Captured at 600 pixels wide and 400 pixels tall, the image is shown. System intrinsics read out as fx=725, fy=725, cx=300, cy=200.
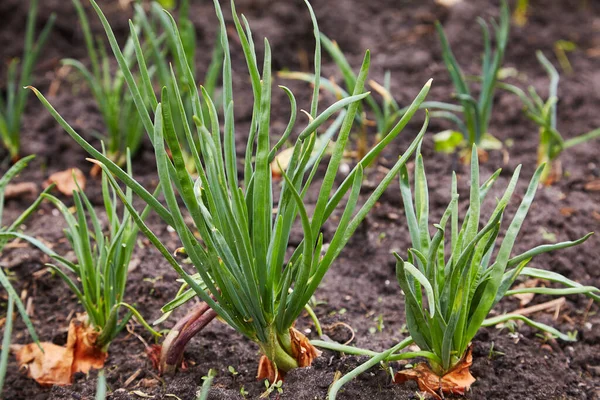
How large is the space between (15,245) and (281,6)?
1909 mm

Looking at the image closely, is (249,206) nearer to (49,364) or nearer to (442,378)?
(442,378)

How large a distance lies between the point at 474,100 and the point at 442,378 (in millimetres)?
1237

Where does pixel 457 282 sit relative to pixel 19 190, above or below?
above

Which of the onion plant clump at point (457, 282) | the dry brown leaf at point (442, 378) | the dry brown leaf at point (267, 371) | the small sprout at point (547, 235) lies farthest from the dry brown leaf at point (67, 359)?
the small sprout at point (547, 235)

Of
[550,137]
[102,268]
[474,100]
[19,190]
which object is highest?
[474,100]

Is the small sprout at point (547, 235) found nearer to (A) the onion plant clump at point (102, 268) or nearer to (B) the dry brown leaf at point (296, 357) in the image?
A: (B) the dry brown leaf at point (296, 357)

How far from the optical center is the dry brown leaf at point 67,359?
5.88ft

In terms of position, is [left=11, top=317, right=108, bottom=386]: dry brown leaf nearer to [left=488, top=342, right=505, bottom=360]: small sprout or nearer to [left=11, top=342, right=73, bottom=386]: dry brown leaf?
[left=11, top=342, right=73, bottom=386]: dry brown leaf

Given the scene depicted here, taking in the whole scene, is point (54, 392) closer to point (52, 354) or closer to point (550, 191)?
point (52, 354)

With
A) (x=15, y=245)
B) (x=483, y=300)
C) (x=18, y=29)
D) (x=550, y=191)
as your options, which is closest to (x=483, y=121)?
(x=550, y=191)

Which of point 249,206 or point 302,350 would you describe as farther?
point 302,350


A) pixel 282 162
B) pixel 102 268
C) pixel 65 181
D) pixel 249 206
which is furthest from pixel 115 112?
pixel 249 206

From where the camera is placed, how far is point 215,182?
1459 mm

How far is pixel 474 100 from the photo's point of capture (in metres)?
2.55
